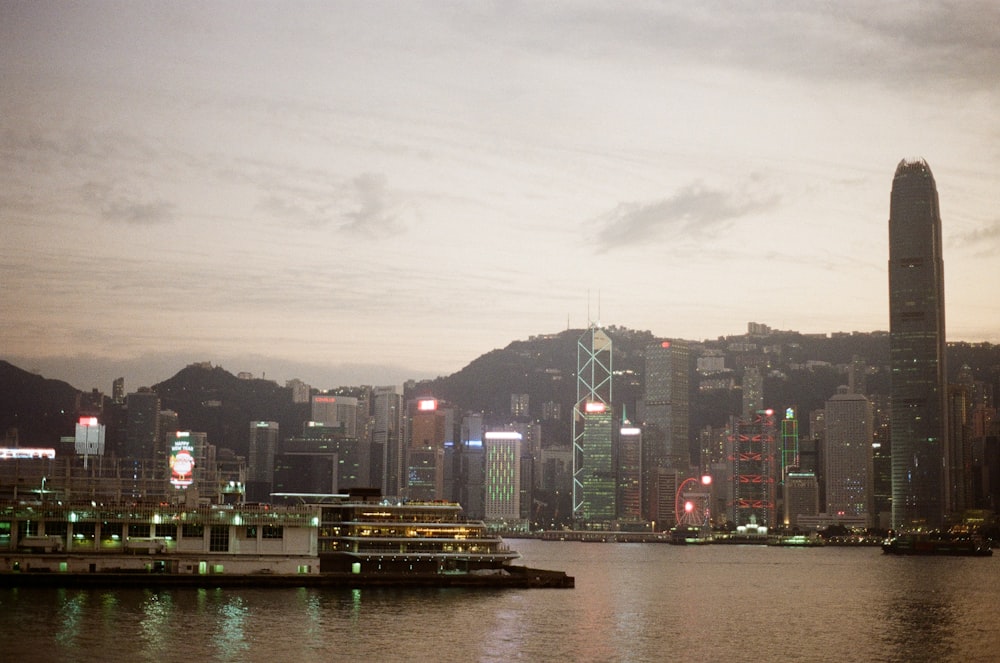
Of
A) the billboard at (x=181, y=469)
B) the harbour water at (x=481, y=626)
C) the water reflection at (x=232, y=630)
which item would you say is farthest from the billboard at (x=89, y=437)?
the water reflection at (x=232, y=630)

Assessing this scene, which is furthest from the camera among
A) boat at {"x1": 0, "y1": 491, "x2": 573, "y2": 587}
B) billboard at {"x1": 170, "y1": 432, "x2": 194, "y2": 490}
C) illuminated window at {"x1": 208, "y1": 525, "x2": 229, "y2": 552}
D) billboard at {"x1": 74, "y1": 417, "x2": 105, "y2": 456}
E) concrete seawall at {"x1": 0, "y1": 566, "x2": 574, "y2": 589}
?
billboard at {"x1": 74, "y1": 417, "x2": 105, "y2": 456}

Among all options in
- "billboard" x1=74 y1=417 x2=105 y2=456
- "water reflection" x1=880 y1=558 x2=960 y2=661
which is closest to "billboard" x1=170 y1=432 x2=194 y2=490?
"billboard" x1=74 y1=417 x2=105 y2=456

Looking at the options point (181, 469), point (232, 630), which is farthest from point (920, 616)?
point (181, 469)

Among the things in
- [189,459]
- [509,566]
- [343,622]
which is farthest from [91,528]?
[509,566]

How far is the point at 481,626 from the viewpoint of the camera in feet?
237

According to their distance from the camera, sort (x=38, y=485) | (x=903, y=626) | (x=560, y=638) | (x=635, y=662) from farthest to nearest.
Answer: (x=38, y=485) < (x=903, y=626) < (x=560, y=638) < (x=635, y=662)

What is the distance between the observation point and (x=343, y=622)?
71.6 metres

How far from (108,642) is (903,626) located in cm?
5023

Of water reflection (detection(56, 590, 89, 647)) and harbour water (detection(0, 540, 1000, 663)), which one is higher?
water reflection (detection(56, 590, 89, 647))

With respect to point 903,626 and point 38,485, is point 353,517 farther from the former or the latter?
point 903,626

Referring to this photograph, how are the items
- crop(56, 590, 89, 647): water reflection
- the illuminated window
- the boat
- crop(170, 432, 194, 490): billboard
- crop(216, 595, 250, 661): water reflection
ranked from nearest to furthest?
crop(216, 595, 250, 661): water reflection < crop(56, 590, 89, 647): water reflection < the boat < the illuminated window < crop(170, 432, 194, 490): billboard

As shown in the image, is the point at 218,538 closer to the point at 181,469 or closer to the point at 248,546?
the point at 248,546

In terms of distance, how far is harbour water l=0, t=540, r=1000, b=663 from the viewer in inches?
2438

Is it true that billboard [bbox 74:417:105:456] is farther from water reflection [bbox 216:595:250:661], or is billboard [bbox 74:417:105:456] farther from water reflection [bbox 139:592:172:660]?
water reflection [bbox 216:595:250:661]
